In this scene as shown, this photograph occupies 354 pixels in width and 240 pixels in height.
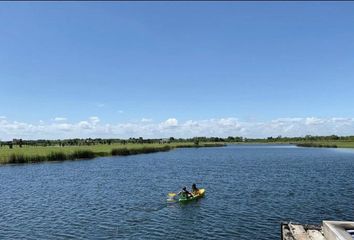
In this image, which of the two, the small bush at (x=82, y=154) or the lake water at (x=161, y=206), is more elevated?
the small bush at (x=82, y=154)

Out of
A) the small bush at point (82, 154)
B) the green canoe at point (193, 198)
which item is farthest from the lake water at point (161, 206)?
the small bush at point (82, 154)

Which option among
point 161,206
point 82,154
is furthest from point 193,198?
point 82,154

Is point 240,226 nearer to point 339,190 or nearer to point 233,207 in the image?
point 233,207

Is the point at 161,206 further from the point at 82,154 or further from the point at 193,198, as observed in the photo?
the point at 82,154

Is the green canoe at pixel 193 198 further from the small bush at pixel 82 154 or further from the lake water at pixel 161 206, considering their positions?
the small bush at pixel 82 154

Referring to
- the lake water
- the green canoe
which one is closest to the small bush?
the lake water

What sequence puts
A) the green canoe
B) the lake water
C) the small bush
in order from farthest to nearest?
1. the small bush
2. the green canoe
3. the lake water

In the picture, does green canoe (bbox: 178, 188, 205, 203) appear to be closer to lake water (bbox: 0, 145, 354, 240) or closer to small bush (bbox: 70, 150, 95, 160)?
lake water (bbox: 0, 145, 354, 240)

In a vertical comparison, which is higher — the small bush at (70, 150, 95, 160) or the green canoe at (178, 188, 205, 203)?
the small bush at (70, 150, 95, 160)

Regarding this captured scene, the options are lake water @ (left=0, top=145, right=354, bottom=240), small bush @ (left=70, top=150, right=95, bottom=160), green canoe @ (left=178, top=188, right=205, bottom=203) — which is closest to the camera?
lake water @ (left=0, top=145, right=354, bottom=240)

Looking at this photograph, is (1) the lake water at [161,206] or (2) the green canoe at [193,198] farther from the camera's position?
(2) the green canoe at [193,198]

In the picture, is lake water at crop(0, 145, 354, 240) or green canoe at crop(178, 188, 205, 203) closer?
lake water at crop(0, 145, 354, 240)

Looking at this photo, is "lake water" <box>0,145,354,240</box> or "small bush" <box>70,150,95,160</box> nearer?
"lake water" <box>0,145,354,240</box>

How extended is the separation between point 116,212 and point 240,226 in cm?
1083
